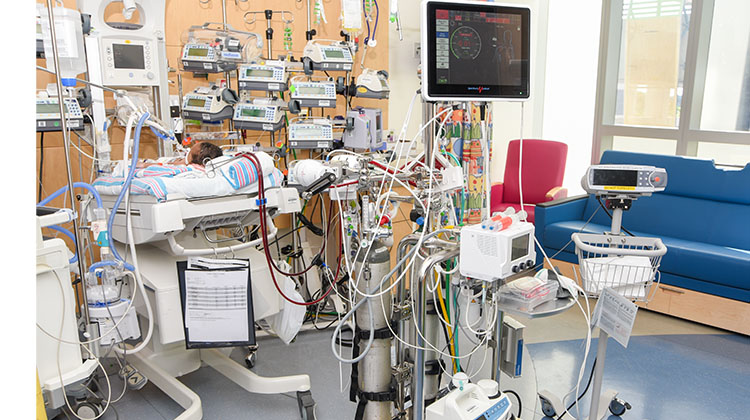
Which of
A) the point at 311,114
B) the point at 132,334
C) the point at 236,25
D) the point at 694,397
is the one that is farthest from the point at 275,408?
the point at 236,25

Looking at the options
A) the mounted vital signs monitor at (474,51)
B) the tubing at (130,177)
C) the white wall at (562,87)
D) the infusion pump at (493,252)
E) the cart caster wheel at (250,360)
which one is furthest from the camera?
the white wall at (562,87)

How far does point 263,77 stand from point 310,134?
46 centimetres

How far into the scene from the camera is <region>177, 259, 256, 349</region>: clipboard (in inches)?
91.2

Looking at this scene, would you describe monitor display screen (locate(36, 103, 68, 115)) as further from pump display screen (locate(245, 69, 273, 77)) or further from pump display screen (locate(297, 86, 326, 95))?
pump display screen (locate(297, 86, 326, 95))

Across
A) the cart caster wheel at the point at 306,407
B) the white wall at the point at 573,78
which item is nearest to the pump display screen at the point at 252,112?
the cart caster wheel at the point at 306,407

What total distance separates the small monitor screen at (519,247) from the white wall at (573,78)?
4234 millimetres

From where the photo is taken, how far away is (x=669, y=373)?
2979 millimetres

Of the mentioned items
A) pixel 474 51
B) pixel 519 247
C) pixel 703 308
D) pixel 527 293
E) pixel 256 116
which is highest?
pixel 474 51

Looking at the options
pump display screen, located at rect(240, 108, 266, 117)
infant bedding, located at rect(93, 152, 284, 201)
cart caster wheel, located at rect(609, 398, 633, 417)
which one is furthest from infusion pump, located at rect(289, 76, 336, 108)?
cart caster wheel, located at rect(609, 398, 633, 417)

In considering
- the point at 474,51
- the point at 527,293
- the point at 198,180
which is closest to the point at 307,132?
the point at 198,180

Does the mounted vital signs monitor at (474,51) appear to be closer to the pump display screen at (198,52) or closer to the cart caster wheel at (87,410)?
the cart caster wheel at (87,410)

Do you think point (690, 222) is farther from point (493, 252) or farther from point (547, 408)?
point (493, 252)

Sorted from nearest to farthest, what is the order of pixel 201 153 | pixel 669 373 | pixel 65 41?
pixel 65 41 < pixel 201 153 < pixel 669 373

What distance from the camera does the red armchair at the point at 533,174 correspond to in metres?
4.90
